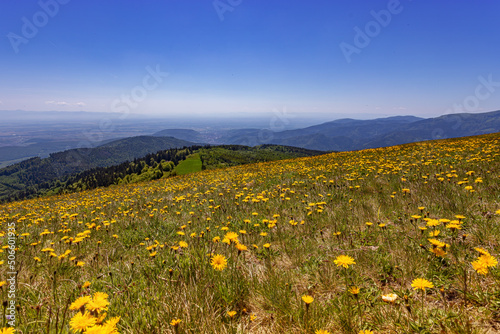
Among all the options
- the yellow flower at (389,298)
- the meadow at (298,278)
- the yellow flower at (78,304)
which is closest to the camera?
the yellow flower at (389,298)

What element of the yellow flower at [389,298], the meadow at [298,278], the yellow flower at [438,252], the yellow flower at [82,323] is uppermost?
the yellow flower at [438,252]

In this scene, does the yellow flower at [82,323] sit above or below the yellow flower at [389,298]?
below

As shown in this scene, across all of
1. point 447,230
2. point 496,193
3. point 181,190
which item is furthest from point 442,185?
point 181,190

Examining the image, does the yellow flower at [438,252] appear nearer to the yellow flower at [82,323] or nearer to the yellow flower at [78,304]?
the yellow flower at [82,323]

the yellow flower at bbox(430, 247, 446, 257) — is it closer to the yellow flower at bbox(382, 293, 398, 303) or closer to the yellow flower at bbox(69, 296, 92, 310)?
the yellow flower at bbox(382, 293, 398, 303)

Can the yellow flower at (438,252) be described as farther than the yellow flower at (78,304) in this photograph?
Yes

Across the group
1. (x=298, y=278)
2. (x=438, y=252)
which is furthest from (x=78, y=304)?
(x=438, y=252)

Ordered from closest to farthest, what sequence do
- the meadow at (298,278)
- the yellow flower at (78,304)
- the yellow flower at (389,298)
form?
the yellow flower at (389,298) < the yellow flower at (78,304) < the meadow at (298,278)

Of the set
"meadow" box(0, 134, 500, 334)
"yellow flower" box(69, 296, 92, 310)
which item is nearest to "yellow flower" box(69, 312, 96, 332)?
"meadow" box(0, 134, 500, 334)

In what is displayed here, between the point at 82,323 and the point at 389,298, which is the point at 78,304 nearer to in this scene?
the point at 82,323

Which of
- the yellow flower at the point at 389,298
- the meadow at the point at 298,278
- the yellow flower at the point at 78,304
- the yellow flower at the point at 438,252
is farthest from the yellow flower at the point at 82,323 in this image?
the yellow flower at the point at 438,252

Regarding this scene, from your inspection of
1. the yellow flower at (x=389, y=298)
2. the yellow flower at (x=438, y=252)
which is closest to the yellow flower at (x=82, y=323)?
the yellow flower at (x=389, y=298)

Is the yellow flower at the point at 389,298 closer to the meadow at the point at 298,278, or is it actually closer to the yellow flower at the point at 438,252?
the meadow at the point at 298,278

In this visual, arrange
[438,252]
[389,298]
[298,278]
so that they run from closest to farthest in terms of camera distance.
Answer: [389,298] → [438,252] → [298,278]
